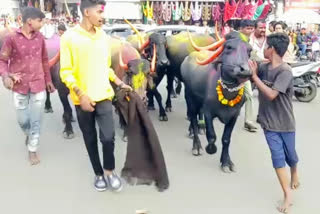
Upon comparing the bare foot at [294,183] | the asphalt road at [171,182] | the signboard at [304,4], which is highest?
the signboard at [304,4]

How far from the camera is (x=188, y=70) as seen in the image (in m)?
5.05

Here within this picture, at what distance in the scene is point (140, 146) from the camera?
11.6 ft

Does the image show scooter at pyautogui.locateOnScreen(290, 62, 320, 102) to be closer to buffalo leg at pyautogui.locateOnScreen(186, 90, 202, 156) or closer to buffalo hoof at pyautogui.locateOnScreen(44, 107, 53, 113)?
buffalo leg at pyautogui.locateOnScreen(186, 90, 202, 156)

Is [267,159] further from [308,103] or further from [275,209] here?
[308,103]

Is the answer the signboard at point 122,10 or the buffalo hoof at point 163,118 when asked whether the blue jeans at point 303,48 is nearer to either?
the signboard at point 122,10

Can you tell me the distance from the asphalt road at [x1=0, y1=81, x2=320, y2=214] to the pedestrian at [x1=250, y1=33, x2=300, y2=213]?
0.45m

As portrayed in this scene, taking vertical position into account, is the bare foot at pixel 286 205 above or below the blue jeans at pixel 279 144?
below

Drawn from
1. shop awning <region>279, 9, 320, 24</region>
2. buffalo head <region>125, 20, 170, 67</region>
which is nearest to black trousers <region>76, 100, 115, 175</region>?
buffalo head <region>125, 20, 170, 67</region>

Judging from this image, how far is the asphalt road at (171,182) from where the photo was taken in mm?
3387

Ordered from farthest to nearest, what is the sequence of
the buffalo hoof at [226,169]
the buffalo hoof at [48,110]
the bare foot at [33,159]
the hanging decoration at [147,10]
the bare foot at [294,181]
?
1. the hanging decoration at [147,10]
2. the buffalo hoof at [48,110]
3. the bare foot at [33,159]
4. the buffalo hoof at [226,169]
5. the bare foot at [294,181]

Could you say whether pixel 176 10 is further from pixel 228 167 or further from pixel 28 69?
pixel 228 167

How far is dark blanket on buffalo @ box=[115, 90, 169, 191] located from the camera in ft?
11.3

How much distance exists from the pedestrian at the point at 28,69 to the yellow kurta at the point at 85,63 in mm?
978

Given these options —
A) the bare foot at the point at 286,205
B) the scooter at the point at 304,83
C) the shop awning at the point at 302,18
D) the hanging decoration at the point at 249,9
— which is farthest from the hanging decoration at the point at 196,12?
the bare foot at the point at 286,205
